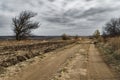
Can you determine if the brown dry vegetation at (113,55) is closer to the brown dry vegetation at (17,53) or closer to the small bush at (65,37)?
the brown dry vegetation at (17,53)

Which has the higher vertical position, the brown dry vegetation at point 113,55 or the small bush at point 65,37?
the small bush at point 65,37

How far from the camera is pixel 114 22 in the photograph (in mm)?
99500

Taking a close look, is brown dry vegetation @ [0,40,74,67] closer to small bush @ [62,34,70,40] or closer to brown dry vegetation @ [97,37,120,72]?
brown dry vegetation @ [97,37,120,72]

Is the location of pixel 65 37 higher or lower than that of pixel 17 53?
higher

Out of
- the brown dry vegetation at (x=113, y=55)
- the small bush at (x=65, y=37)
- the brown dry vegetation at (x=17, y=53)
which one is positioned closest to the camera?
the brown dry vegetation at (x=113, y=55)

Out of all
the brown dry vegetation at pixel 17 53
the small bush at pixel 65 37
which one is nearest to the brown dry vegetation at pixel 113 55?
the brown dry vegetation at pixel 17 53

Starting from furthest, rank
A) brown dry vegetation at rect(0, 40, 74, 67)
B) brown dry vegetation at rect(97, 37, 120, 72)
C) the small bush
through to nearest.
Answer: the small bush < brown dry vegetation at rect(0, 40, 74, 67) < brown dry vegetation at rect(97, 37, 120, 72)

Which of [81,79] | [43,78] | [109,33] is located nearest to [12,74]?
Result: [43,78]

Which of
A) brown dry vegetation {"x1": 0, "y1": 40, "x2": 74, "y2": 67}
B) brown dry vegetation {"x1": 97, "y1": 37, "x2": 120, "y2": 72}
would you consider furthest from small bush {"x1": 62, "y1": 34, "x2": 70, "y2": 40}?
brown dry vegetation {"x1": 97, "y1": 37, "x2": 120, "y2": 72}

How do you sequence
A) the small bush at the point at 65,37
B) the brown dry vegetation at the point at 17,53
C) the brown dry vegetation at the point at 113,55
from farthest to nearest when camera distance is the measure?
the small bush at the point at 65,37 < the brown dry vegetation at the point at 17,53 < the brown dry vegetation at the point at 113,55

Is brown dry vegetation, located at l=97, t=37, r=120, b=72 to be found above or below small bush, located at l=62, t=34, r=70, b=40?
below

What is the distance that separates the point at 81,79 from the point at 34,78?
2166 millimetres

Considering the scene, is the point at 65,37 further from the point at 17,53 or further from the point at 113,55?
the point at 113,55

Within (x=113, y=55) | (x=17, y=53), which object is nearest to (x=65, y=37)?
(x=17, y=53)
